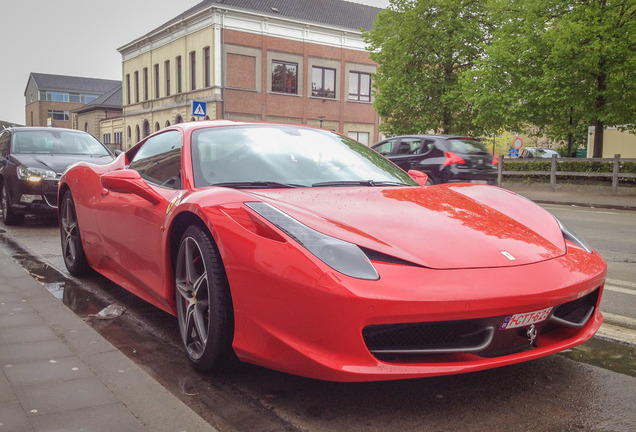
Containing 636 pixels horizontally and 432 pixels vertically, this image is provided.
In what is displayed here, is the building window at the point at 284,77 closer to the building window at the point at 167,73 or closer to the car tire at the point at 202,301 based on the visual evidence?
the building window at the point at 167,73

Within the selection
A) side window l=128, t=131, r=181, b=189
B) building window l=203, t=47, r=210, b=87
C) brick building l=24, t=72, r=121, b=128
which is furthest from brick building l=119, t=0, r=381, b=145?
brick building l=24, t=72, r=121, b=128

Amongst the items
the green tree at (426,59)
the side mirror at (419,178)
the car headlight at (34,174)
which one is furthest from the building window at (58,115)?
the side mirror at (419,178)

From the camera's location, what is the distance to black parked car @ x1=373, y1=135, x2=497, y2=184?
1331cm

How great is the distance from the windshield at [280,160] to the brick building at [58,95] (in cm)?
9586

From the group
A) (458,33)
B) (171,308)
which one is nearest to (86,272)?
(171,308)

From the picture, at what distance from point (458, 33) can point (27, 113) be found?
97.2 meters

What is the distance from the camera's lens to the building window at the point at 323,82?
43347mm

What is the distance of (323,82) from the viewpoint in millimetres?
43781

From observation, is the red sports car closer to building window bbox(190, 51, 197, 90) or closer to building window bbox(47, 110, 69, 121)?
building window bbox(190, 51, 197, 90)

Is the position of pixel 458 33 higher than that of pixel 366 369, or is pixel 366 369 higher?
pixel 458 33

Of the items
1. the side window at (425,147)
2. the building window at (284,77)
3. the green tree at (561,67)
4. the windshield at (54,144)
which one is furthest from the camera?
the building window at (284,77)

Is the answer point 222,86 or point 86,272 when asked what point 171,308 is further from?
point 222,86

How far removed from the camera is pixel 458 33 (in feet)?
94.6

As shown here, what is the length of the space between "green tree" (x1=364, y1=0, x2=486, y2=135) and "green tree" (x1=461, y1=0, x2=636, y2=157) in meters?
3.35
